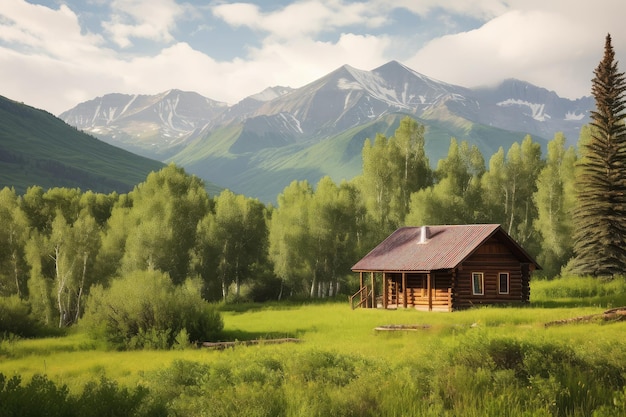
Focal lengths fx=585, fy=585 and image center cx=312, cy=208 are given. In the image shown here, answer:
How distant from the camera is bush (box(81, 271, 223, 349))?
29172mm

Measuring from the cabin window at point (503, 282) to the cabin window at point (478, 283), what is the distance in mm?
1371

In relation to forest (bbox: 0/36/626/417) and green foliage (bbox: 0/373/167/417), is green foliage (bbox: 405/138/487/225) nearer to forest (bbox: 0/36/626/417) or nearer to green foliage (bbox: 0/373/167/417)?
forest (bbox: 0/36/626/417)

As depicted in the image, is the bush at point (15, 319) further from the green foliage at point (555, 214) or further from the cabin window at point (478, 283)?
the green foliage at point (555, 214)

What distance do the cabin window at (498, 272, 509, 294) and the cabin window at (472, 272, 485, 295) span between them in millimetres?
1371

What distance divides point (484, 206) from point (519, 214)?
18.2 feet

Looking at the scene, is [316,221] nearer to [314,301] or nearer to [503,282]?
[314,301]

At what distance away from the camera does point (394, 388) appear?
12.6 metres

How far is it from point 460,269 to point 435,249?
333 cm

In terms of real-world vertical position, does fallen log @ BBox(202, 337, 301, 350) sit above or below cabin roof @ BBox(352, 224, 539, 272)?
below

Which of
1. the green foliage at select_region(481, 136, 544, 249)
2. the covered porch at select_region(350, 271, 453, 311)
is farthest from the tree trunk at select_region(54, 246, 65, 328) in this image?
the green foliage at select_region(481, 136, 544, 249)

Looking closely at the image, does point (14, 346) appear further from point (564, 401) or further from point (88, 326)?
point (564, 401)

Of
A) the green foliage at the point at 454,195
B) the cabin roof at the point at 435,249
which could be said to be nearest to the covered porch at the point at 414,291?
the cabin roof at the point at 435,249

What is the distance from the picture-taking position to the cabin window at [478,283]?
139 ft

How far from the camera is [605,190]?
46.5 meters
